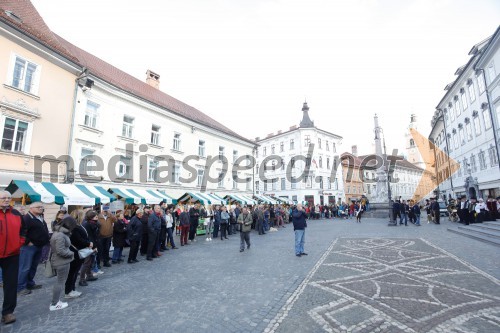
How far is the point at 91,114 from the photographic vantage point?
1714 centimetres

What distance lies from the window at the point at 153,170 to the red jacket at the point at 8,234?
1633 cm

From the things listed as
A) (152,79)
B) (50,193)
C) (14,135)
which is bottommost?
(50,193)

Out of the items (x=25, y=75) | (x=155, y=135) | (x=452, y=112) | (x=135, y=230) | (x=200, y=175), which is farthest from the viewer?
(x=452, y=112)

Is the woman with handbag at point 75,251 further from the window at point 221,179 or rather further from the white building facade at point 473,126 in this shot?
the white building facade at point 473,126

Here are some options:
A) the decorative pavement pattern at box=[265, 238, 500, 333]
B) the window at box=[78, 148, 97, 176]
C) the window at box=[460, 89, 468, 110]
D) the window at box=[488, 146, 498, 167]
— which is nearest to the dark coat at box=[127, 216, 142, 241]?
the decorative pavement pattern at box=[265, 238, 500, 333]

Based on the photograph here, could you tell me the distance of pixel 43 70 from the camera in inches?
557

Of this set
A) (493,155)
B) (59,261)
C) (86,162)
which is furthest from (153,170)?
(493,155)

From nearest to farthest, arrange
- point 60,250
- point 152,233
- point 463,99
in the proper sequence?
point 60,250
point 152,233
point 463,99

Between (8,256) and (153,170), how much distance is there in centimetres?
1696

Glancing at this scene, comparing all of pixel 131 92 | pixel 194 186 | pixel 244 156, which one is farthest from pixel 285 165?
pixel 131 92

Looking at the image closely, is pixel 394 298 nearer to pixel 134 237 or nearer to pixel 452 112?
pixel 134 237

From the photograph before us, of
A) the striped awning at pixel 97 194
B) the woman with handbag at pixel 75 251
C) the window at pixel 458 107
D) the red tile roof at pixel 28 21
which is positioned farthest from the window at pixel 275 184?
the woman with handbag at pixel 75 251

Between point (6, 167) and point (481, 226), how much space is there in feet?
83.4

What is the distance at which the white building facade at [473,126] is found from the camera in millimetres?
20547
